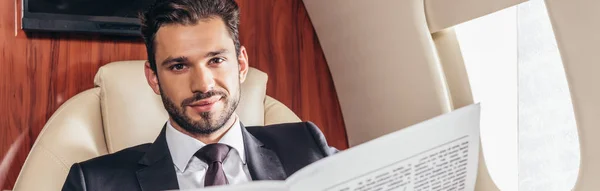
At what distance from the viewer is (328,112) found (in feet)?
7.27

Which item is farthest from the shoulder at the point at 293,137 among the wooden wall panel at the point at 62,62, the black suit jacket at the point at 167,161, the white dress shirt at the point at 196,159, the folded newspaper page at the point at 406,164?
the wooden wall panel at the point at 62,62

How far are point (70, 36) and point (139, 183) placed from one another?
0.71 m

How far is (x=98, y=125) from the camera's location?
59.5 inches

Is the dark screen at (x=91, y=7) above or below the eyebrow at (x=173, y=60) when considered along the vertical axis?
above

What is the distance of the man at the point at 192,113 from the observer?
1295mm

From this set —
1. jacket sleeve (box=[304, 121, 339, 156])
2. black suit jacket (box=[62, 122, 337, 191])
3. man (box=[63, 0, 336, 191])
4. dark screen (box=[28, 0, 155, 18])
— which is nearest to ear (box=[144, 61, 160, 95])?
man (box=[63, 0, 336, 191])

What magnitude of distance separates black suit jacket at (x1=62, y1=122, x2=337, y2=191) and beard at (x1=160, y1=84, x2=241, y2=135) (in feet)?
0.20

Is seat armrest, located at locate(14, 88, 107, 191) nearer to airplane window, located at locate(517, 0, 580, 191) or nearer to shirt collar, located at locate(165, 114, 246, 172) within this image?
shirt collar, located at locate(165, 114, 246, 172)

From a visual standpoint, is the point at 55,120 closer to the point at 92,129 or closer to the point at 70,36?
the point at 92,129

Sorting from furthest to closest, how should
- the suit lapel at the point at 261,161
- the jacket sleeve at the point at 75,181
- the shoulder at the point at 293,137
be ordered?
the shoulder at the point at 293,137 → the suit lapel at the point at 261,161 → the jacket sleeve at the point at 75,181

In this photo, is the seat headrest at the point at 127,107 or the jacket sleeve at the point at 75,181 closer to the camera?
the jacket sleeve at the point at 75,181

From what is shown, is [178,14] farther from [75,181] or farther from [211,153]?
[75,181]

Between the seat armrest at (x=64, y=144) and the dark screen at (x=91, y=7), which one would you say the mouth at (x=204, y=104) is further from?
the dark screen at (x=91, y=7)

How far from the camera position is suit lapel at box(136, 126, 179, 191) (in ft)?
4.19
